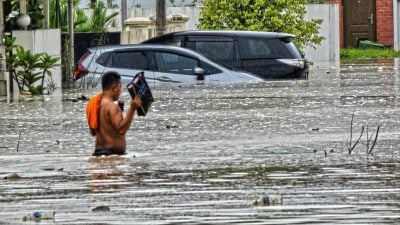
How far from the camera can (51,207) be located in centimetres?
1011

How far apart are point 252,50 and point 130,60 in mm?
2503

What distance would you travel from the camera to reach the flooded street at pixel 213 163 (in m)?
9.66

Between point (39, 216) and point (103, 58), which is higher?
point (103, 58)

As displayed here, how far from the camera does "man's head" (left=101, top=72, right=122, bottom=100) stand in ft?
47.6

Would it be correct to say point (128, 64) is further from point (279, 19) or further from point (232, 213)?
point (232, 213)

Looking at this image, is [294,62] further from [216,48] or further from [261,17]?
[261,17]

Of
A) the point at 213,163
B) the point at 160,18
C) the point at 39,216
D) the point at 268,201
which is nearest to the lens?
the point at 39,216

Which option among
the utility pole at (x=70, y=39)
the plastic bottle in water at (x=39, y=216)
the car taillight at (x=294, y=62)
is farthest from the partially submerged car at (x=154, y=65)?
the plastic bottle in water at (x=39, y=216)

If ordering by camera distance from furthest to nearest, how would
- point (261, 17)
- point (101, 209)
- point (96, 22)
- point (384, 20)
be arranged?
point (384, 20)
point (96, 22)
point (261, 17)
point (101, 209)

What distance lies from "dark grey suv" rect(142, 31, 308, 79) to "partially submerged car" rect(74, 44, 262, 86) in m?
1.01

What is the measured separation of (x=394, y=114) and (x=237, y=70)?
30.9ft

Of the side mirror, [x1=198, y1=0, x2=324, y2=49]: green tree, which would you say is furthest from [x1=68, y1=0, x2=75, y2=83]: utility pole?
[x1=198, y1=0, x2=324, y2=49]: green tree

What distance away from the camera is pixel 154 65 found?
28.4 m

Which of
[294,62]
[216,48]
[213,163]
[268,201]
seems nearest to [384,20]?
[294,62]
